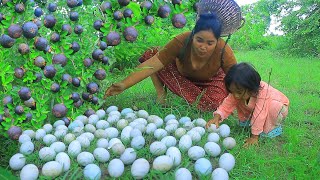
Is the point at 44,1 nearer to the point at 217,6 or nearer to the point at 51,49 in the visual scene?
the point at 51,49

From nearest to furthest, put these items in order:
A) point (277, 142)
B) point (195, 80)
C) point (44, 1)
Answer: point (44, 1) → point (277, 142) → point (195, 80)

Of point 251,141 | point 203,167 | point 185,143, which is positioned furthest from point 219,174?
point 251,141

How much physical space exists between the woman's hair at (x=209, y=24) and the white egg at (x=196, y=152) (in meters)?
0.94

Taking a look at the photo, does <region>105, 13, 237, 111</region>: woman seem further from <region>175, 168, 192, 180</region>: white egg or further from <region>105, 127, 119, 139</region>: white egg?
<region>175, 168, 192, 180</region>: white egg

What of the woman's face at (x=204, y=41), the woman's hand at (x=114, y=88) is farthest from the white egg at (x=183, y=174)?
the woman's hand at (x=114, y=88)

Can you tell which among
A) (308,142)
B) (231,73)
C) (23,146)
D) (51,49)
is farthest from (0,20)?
(308,142)

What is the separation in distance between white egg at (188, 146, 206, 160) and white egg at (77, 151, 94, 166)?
506mm

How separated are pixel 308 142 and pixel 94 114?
1.42 metres

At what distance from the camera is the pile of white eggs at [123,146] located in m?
2.04

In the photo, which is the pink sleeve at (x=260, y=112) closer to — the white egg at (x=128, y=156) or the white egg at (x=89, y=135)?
the white egg at (x=128, y=156)

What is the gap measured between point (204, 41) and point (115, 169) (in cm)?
121

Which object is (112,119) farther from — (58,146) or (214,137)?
(214,137)

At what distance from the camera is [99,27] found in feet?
8.96

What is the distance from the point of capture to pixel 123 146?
2230 millimetres
